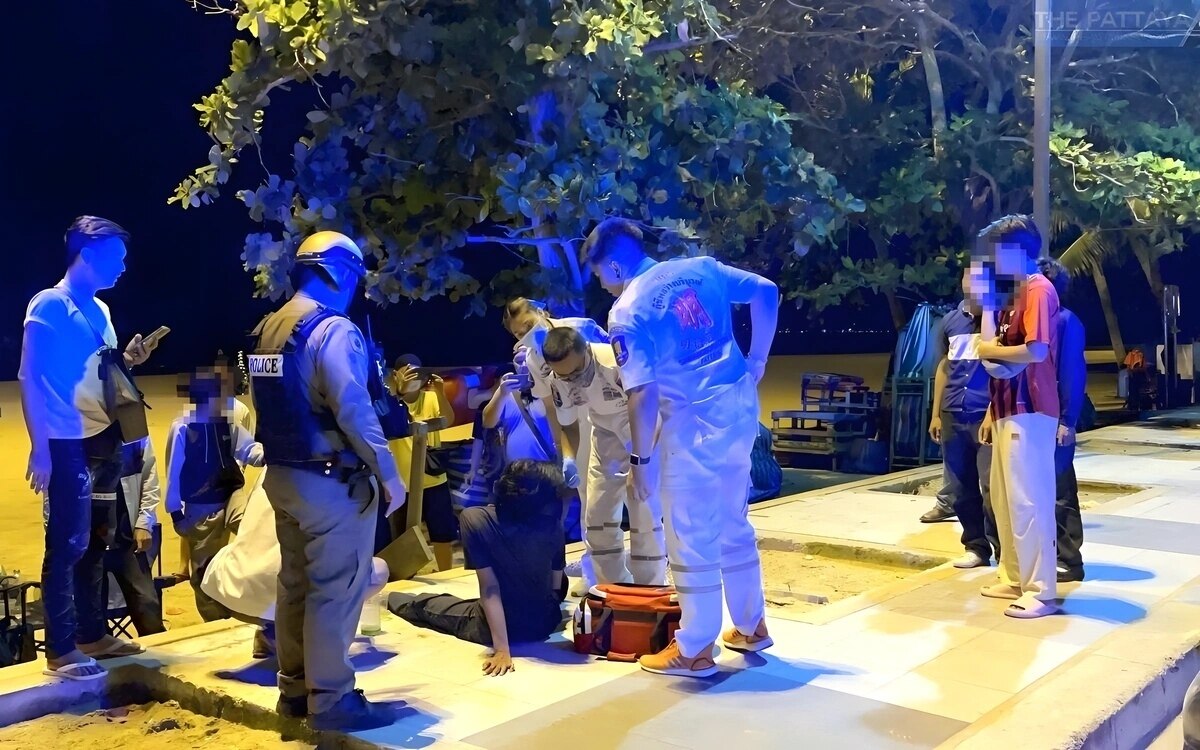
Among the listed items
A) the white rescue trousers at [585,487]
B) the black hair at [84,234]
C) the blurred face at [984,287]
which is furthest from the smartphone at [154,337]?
the blurred face at [984,287]

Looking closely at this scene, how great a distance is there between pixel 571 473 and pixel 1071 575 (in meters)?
3.18

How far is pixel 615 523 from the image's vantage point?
5.70m

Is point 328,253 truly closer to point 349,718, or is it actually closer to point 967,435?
point 349,718

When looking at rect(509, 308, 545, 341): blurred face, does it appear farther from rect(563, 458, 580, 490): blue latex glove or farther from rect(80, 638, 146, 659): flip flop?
rect(80, 638, 146, 659): flip flop

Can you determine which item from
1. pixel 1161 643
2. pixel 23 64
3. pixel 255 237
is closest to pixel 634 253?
pixel 1161 643

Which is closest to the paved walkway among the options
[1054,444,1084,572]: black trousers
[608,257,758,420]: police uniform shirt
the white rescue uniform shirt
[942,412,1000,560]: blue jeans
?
[1054,444,1084,572]: black trousers

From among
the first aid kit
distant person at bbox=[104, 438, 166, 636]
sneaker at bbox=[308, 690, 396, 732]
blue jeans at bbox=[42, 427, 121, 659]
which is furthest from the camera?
distant person at bbox=[104, 438, 166, 636]

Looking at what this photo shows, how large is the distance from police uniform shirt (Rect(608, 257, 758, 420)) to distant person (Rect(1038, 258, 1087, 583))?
7.21ft

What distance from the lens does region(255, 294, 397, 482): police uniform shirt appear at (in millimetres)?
4062

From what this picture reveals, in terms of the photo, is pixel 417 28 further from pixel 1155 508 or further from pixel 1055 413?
pixel 1155 508

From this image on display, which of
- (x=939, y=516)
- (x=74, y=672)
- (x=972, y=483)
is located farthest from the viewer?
(x=939, y=516)

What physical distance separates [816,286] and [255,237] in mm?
9615

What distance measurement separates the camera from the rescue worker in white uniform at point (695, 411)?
4.67m

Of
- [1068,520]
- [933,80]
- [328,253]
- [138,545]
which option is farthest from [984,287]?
[933,80]
